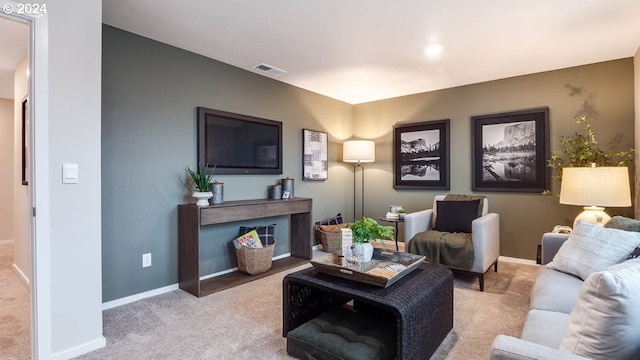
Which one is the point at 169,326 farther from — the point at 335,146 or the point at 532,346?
the point at 335,146

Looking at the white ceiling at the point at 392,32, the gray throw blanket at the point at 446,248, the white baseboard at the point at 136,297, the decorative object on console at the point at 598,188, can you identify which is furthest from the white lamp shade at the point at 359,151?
the white baseboard at the point at 136,297

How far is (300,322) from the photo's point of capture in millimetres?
2074

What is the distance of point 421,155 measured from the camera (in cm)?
460

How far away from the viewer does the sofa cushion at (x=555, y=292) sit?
5.37 feet

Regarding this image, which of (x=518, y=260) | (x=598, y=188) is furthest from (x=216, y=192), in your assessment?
(x=518, y=260)

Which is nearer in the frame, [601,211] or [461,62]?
[601,211]

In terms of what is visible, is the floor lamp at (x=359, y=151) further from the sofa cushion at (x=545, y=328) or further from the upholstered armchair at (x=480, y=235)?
the sofa cushion at (x=545, y=328)

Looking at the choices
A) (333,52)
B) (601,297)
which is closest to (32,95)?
(333,52)

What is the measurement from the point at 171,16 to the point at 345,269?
7.47 ft

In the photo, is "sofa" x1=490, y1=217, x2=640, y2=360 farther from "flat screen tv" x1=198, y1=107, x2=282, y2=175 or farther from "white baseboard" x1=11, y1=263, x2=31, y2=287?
"white baseboard" x1=11, y1=263, x2=31, y2=287

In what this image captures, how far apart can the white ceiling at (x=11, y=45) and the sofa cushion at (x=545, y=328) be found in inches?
132

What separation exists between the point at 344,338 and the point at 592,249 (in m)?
1.55

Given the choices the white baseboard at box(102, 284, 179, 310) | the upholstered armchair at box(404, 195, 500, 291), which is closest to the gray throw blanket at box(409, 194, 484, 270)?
the upholstered armchair at box(404, 195, 500, 291)

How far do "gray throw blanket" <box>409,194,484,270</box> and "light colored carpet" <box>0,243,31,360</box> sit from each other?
3061mm
